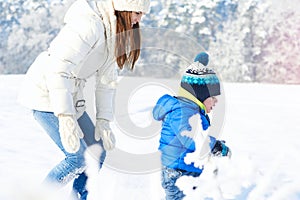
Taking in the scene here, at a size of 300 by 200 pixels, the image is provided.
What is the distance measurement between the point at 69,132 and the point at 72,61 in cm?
37

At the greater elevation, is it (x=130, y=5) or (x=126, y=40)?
(x=130, y=5)

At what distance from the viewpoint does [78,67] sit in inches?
101

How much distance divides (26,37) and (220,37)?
10.2 metres

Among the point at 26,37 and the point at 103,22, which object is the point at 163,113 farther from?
the point at 26,37

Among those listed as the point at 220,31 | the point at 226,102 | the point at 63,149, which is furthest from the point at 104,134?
the point at 220,31

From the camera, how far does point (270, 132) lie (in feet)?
23.0

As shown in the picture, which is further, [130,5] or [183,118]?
[183,118]

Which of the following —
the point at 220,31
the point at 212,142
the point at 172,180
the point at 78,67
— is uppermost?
the point at 78,67

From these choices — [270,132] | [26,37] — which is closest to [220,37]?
[26,37]

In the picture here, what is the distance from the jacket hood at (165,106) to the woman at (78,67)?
313 mm

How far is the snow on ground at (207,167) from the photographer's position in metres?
3.14

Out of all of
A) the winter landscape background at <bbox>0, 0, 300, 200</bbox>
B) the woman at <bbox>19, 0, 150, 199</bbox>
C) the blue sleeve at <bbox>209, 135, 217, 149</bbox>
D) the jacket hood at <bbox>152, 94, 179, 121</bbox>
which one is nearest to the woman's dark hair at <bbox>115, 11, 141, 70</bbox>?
the woman at <bbox>19, 0, 150, 199</bbox>

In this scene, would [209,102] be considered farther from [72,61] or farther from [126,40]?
[72,61]

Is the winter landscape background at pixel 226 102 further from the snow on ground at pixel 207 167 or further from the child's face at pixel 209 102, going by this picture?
the child's face at pixel 209 102
